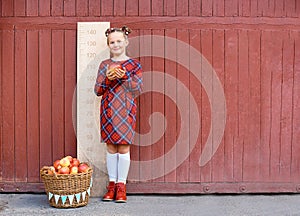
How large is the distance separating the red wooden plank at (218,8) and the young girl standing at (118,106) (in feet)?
2.62

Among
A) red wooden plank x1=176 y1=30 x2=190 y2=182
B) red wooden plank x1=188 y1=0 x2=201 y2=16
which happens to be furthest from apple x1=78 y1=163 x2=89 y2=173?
red wooden plank x1=188 y1=0 x2=201 y2=16

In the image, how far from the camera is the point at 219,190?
4848 mm

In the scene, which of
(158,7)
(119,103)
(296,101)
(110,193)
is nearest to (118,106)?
(119,103)

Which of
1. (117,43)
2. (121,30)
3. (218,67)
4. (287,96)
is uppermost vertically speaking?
(121,30)

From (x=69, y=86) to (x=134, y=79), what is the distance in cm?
66

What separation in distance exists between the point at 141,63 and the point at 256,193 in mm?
1510

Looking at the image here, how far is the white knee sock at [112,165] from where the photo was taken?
459cm

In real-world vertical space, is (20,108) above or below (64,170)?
above

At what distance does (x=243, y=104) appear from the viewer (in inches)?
191

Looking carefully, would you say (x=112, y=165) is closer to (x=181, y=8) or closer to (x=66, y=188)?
(x=66, y=188)

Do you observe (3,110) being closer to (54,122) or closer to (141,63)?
(54,122)

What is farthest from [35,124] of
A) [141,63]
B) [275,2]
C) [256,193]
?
[275,2]

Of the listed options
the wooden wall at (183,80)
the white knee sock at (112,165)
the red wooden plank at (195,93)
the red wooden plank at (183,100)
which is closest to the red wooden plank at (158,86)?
the wooden wall at (183,80)

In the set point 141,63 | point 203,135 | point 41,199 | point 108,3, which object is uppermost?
point 108,3
